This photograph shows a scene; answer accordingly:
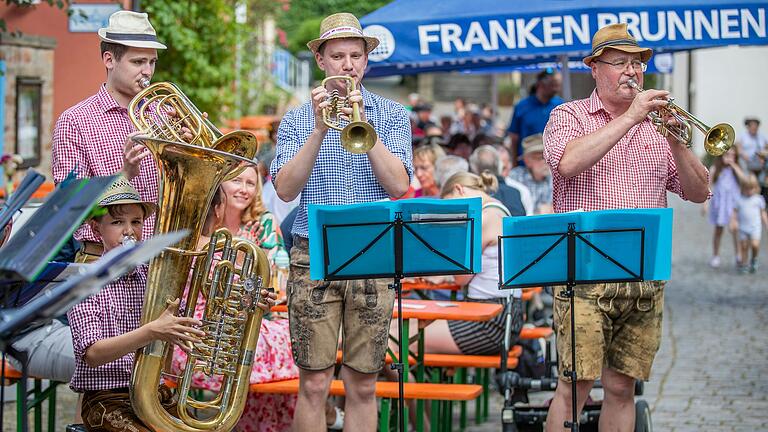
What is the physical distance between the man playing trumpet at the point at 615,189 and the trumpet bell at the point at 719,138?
9cm

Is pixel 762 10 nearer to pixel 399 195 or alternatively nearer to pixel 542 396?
pixel 542 396

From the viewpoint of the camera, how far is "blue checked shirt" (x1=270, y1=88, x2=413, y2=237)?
4816 mm

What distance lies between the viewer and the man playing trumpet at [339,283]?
479cm

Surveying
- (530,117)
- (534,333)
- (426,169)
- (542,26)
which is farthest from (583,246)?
(530,117)

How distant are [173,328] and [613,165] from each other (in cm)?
197

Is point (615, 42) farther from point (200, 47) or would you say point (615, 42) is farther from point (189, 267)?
point (200, 47)

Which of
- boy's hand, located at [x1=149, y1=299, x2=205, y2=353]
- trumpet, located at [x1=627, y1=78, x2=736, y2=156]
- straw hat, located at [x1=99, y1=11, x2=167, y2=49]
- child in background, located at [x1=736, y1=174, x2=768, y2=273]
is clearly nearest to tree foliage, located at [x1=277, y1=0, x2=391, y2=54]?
child in background, located at [x1=736, y1=174, x2=768, y2=273]

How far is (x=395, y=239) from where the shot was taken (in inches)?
183

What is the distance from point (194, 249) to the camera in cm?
452

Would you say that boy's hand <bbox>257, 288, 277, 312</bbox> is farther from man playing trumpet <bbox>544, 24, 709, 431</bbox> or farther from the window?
the window

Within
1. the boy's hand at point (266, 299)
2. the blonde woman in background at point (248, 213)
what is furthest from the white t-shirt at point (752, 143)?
the boy's hand at point (266, 299)

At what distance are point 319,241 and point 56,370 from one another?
5.59 feet

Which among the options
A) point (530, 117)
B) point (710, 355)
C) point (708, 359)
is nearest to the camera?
point (708, 359)

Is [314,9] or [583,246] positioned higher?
[314,9]
